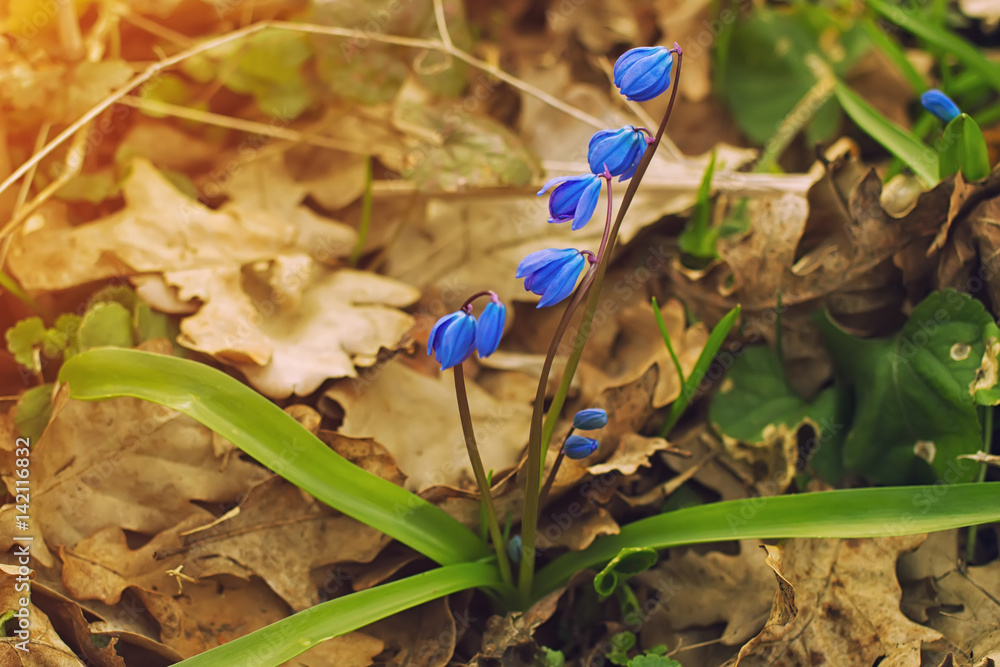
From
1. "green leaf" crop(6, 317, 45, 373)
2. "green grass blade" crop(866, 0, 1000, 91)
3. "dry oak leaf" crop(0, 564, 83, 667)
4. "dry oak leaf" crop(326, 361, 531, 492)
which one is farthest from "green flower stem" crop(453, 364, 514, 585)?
"green grass blade" crop(866, 0, 1000, 91)

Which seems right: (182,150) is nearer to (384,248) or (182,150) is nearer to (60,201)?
(60,201)

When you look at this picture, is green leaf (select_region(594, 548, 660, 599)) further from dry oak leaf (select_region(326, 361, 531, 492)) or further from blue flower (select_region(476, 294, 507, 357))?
blue flower (select_region(476, 294, 507, 357))

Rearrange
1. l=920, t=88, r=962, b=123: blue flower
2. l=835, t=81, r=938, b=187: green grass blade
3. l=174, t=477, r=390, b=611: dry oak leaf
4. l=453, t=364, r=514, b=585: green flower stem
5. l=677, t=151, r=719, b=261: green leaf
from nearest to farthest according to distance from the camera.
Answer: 1. l=453, t=364, r=514, b=585: green flower stem
2. l=174, t=477, r=390, b=611: dry oak leaf
3. l=920, t=88, r=962, b=123: blue flower
4. l=835, t=81, r=938, b=187: green grass blade
5. l=677, t=151, r=719, b=261: green leaf

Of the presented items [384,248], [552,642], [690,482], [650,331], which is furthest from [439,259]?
[552,642]

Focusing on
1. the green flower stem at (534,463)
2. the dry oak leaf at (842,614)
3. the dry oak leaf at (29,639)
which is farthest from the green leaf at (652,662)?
the dry oak leaf at (29,639)

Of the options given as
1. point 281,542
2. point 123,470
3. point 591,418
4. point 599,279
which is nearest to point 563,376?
point 591,418

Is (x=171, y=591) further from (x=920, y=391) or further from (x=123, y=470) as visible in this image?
(x=920, y=391)
